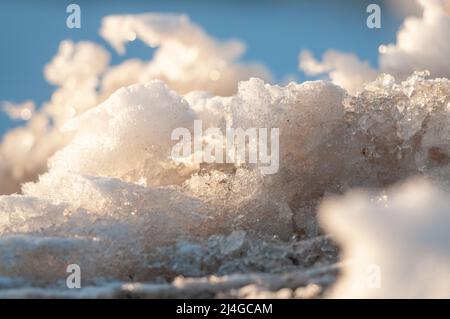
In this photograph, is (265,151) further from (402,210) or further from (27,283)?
(27,283)

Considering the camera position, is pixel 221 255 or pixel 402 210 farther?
pixel 221 255

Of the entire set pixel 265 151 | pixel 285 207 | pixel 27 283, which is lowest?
pixel 27 283
